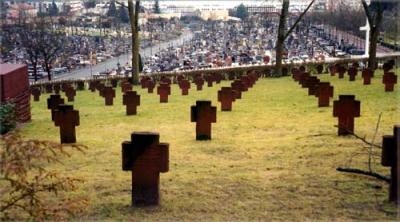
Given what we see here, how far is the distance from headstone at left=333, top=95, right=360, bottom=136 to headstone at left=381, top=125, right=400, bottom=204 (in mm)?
2818

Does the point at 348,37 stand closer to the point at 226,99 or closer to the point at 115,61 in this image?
the point at 115,61

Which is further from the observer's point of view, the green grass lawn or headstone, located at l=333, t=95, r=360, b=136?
headstone, located at l=333, t=95, r=360, b=136

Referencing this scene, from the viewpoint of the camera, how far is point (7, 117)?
9383mm

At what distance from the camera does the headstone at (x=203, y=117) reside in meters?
8.36

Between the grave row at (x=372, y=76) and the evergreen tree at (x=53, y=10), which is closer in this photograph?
the grave row at (x=372, y=76)

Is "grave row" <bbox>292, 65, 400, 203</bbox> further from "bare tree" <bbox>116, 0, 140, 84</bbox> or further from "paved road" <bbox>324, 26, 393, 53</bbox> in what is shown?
"paved road" <bbox>324, 26, 393, 53</bbox>

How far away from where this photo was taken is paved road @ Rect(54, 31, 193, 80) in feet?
129

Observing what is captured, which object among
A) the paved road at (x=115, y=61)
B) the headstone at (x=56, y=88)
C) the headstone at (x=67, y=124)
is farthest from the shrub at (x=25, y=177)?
the paved road at (x=115, y=61)

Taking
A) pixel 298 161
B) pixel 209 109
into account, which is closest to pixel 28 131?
pixel 209 109

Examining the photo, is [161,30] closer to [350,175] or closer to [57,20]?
[57,20]

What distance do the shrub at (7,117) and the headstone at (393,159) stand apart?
652 cm

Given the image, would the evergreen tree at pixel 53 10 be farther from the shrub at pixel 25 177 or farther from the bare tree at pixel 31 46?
the shrub at pixel 25 177

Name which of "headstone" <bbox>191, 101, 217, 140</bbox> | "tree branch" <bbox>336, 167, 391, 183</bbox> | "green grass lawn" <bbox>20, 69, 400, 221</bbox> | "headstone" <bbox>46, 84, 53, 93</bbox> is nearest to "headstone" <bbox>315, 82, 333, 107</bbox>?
"green grass lawn" <bbox>20, 69, 400, 221</bbox>

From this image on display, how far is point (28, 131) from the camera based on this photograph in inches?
407
